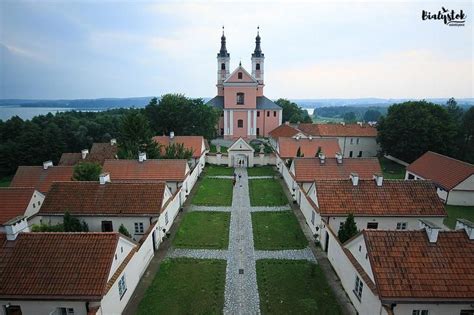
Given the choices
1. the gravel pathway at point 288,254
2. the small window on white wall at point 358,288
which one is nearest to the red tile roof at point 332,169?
the gravel pathway at point 288,254

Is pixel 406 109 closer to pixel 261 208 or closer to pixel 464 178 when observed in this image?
pixel 464 178

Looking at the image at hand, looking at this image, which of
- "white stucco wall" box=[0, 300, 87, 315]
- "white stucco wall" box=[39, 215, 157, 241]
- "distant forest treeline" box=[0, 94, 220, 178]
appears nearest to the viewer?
"white stucco wall" box=[0, 300, 87, 315]

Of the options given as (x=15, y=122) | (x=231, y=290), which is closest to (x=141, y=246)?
(x=231, y=290)

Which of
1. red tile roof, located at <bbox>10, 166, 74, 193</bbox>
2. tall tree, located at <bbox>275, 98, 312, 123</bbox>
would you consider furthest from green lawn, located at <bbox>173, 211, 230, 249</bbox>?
tall tree, located at <bbox>275, 98, 312, 123</bbox>

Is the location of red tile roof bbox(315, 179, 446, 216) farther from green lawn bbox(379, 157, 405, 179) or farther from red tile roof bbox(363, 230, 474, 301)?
green lawn bbox(379, 157, 405, 179)

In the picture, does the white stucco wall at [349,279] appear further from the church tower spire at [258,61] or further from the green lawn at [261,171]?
the church tower spire at [258,61]

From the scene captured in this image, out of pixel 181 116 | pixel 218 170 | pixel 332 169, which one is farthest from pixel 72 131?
pixel 332 169
